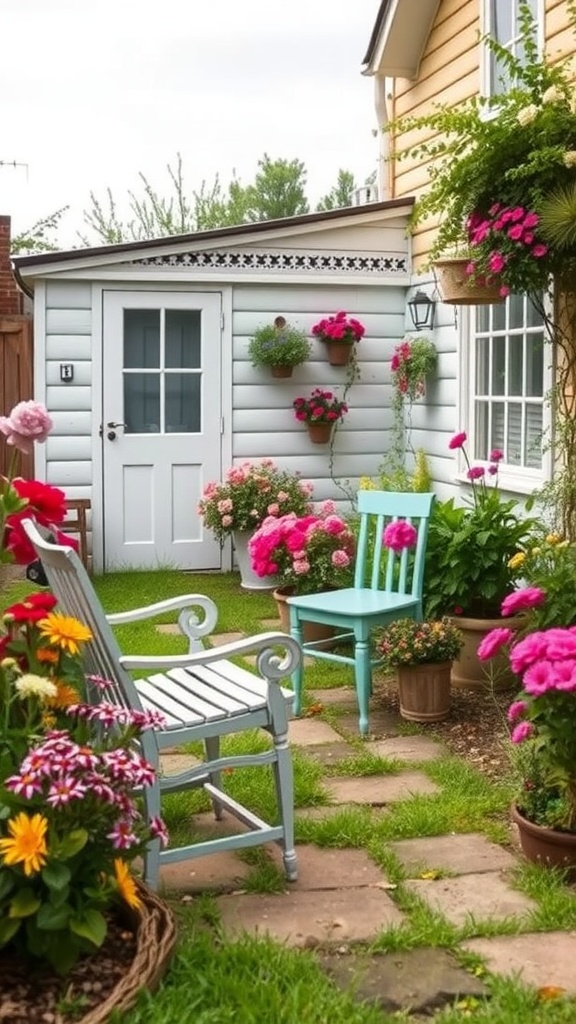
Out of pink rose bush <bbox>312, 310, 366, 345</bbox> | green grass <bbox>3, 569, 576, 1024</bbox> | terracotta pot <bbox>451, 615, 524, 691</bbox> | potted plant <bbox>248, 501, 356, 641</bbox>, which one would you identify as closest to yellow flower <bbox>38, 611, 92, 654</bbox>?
green grass <bbox>3, 569, 576, 1024</bbox>

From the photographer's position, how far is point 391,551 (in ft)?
16.9

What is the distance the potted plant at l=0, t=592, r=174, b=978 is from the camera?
2.20 meters

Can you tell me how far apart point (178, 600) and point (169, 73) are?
19728 mm

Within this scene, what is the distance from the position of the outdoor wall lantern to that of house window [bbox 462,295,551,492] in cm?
75

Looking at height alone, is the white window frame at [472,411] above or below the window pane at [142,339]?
below

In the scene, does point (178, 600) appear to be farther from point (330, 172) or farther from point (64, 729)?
point (330, 172)

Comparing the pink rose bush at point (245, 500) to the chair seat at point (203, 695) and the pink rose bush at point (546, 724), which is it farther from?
the pink rose bush at point (546, 724)

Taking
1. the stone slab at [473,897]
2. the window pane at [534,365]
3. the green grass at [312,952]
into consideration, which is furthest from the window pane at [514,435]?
the stone slab at [473,897]

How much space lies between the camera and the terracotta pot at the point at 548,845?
3.07 m

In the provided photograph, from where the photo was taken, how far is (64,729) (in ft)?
8.56

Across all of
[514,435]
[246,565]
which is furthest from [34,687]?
[246,565]

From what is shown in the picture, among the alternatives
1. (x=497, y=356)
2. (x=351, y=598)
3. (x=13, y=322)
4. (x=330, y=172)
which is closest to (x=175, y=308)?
(x=13, y=322)

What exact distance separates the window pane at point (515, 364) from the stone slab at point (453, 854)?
3.82m

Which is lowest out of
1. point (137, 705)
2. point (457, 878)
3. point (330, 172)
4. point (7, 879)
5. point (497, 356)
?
point (457, 878)
